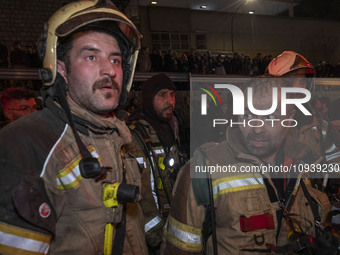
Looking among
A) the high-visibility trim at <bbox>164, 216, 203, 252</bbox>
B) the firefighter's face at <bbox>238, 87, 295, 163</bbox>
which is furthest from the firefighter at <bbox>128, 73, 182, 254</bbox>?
the firefighter's face at <bbox>238, 87, 295, 163</bbox>

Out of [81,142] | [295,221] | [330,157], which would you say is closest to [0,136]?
[81,142]

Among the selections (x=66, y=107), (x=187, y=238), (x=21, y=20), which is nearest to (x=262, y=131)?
(x=187, y=238)

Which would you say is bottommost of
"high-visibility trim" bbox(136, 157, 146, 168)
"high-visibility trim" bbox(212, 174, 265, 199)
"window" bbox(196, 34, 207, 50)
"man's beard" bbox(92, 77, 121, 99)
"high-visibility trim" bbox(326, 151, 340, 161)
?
"high-visibility trim" bbox(326, 151, 340, 161)

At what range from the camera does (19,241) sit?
1.05m

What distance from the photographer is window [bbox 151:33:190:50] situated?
824 inches

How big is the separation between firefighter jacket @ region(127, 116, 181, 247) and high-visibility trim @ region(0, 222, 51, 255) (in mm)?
1418

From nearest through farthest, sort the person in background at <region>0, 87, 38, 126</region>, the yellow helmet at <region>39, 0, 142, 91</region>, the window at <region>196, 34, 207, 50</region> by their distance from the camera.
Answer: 1. the yellow helmet at <region>39, 0, 142, 91</region>
2. the person in background at <region>0, 87, 38, 126</region>
3. the window at <region>196, 34, 207, 50</region>

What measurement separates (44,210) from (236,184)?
124 cm

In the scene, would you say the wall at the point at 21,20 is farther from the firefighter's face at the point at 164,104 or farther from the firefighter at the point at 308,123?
the firefighter at the point at 308,123

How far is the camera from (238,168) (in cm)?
188

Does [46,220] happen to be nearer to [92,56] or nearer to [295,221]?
[92,56]

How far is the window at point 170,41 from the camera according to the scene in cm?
2092

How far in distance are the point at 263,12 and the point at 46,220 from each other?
32.7 metres

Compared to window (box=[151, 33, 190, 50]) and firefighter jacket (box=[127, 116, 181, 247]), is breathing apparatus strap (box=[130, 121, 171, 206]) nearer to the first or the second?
firefighter jacket (box=[127, 116, 181, 247])
